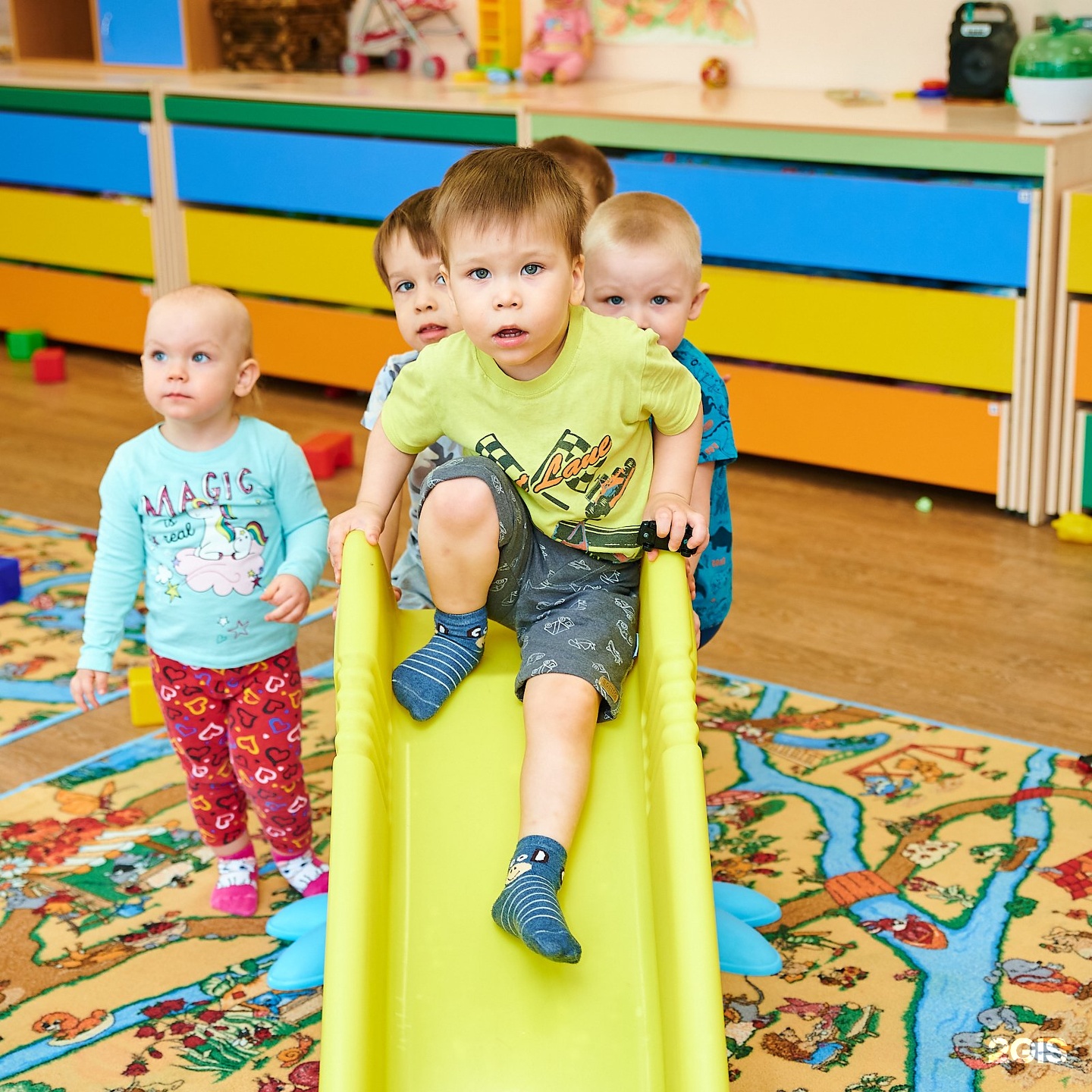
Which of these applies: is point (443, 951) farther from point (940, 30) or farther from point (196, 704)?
point (940, 30)

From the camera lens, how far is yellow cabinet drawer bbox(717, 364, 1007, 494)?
9.36 feet

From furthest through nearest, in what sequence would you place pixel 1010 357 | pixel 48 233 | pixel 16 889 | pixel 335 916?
pixel 48 233 < pixel 1010 357 < pixel 16 889 < pixel 335 916

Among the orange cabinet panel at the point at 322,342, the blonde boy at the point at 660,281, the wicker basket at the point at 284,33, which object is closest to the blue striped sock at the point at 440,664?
the blonde boy at the point at 660,281

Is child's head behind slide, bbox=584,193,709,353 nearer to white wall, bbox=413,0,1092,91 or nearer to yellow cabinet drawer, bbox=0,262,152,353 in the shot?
white wall, bbox=413,0,1092,91

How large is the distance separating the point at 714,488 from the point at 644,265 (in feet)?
0.89

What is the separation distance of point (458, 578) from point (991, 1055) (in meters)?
0.68

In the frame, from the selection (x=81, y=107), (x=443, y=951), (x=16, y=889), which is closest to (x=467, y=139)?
(x=81, y=107)

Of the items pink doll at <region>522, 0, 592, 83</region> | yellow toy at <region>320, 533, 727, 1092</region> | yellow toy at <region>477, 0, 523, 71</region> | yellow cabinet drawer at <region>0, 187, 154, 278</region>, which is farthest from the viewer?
yellow cabinet drawer at <region>0, 187, 154, 278</region>

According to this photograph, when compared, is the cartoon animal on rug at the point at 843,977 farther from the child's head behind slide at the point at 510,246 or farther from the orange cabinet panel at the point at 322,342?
the orange cabinet panel at the point at 322,342

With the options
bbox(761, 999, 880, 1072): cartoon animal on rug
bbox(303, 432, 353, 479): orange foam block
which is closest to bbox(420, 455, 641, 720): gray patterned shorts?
bbox(761, 999, 880, 1072): cartoon animal on rug

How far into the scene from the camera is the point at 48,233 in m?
4.20

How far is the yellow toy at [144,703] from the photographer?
213cm

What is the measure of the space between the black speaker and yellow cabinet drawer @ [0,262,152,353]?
7.15 ft

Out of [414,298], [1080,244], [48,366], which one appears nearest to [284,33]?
[48,366]
